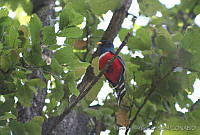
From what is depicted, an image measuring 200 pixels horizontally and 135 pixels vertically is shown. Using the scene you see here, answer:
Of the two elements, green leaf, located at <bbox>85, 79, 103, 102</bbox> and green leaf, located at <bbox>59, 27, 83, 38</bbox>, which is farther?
green leaf, located at <bbox>85, 79, 103, 102</bbox>

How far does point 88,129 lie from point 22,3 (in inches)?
70.3

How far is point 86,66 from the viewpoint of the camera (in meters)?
2.28

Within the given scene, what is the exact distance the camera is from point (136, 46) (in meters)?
2.97

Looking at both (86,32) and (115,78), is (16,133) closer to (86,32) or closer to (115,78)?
(86,32)

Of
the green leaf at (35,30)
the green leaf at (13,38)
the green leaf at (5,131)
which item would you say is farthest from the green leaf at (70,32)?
the green leaf at (5,131)

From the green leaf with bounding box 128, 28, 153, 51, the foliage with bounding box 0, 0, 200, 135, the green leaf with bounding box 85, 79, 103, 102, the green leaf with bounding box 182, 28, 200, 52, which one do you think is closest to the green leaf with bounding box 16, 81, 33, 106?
the foliage with bounding box 0, 0, 200, 135

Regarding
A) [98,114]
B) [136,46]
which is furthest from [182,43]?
[98,114]

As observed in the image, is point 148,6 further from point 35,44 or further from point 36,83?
point 36,83

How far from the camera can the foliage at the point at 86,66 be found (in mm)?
2162

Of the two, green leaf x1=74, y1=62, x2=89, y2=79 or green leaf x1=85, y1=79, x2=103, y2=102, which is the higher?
green leaf x1=74, y1=62, x2=89, y2=79

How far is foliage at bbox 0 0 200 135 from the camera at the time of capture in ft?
7.09

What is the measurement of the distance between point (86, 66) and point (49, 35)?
0.31m

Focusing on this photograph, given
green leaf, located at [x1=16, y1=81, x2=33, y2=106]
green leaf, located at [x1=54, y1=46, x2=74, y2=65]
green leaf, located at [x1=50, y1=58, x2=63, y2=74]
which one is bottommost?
green leaf, located at [x1=16, y1=81, x2=33, y2=106]

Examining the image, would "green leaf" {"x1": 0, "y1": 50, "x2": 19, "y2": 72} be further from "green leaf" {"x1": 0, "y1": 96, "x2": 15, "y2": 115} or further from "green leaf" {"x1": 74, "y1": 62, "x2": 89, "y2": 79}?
"green leaf" {"x1": 74, "y1": 62, "x2": 89, "y2": 79}
